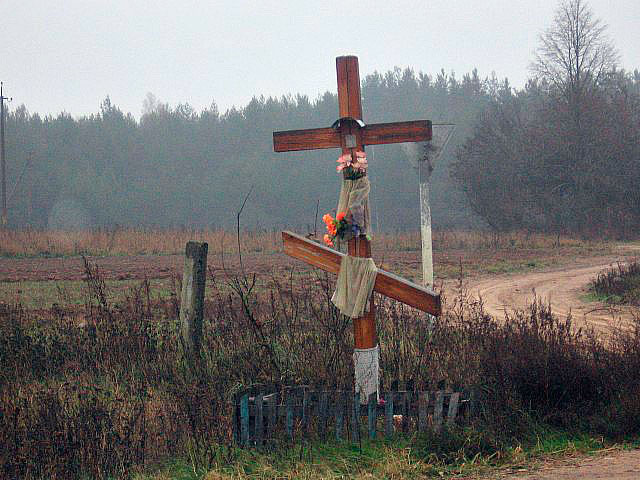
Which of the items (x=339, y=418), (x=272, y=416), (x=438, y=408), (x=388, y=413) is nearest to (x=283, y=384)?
(x=272, y=416)

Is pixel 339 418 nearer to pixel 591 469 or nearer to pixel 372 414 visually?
pixel 372 414

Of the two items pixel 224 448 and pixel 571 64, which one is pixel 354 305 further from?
pixel 571 64

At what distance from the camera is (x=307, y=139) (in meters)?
Answer: 5.85

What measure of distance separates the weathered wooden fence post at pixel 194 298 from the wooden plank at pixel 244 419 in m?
2.00

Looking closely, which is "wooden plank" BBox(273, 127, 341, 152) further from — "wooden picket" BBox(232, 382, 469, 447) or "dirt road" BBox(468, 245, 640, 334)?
"dirt road" BBox(468, 245, 640, 334)

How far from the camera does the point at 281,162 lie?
250ft

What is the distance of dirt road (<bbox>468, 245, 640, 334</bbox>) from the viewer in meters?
11.7

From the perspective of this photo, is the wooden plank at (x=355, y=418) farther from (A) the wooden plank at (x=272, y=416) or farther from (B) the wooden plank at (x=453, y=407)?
(B) the wooden plank at (x=453, y=407)

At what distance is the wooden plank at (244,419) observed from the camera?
18.0ft

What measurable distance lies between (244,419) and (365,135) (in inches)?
95.6

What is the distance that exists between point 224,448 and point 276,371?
1.01 metres

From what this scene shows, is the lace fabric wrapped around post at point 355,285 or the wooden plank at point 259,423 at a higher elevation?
the lace fabric wrapped around post at point 355,285

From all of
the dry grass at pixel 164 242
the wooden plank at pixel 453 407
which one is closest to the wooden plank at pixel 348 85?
the wooden plank at pixel 453 407

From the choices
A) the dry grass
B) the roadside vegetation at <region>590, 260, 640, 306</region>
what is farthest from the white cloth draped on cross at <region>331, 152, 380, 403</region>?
the dry grass
